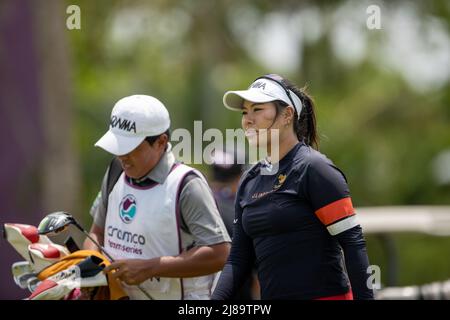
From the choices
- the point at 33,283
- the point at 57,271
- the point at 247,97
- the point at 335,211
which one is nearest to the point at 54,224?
the point at 57,271

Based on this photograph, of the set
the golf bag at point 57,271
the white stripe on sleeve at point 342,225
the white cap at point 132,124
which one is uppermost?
the white cap at point 132,124

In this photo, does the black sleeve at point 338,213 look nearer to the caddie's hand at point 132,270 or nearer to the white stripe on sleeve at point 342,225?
the white stripe on sleeve at point 342,225

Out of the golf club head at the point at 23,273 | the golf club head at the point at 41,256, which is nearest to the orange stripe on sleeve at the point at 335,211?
the golf club head at the point at 41,256

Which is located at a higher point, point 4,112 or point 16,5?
point 16,5

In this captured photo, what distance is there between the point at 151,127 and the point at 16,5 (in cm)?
1243

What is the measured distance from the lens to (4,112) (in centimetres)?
1764

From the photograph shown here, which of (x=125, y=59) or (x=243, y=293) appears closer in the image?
(x=243, y=293)

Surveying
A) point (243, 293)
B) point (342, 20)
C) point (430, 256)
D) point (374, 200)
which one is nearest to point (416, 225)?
point (243, 293)

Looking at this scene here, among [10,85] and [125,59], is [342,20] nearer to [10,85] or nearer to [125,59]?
[125,59]

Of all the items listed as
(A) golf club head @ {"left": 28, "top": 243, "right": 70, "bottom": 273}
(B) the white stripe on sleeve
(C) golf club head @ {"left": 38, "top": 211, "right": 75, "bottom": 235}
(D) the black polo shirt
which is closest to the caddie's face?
(C) golf club head @ {"left": 38, "top": 211, "right": 75, "bottom": 235}

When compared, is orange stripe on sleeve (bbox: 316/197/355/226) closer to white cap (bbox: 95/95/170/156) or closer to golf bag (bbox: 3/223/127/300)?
white cap (bbox: 95/95/170/156)

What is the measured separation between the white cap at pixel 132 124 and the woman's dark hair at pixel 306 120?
0.86 metres

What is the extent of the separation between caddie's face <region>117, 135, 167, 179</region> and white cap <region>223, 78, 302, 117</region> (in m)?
0.66

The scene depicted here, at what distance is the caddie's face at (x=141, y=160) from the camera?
222 inches
